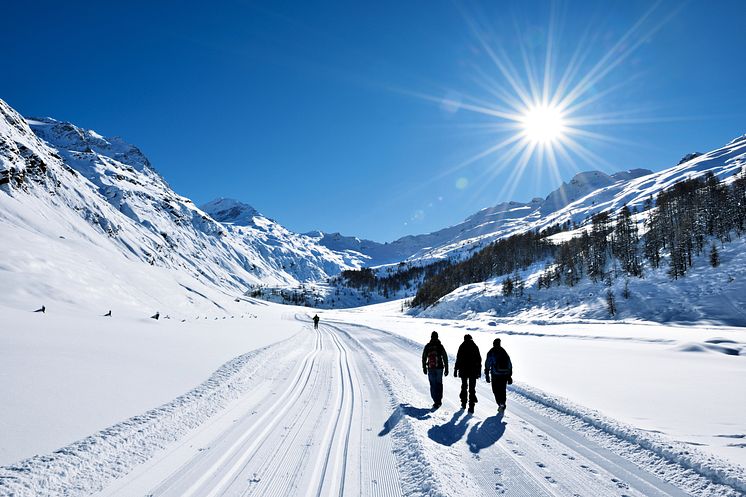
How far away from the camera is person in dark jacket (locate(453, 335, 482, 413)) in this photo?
948 cm

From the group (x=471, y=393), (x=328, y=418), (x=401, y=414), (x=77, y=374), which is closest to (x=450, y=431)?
(x=401, y=414)

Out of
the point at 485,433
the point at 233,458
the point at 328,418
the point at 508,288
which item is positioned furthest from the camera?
the point at 508,288

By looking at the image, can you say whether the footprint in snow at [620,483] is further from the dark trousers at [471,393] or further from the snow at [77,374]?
the snow at [77,374]

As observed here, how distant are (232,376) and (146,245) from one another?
640 ft

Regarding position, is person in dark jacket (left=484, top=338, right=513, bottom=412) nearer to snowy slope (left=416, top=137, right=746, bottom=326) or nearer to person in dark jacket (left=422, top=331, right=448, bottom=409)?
person in dark jacket (left=422, top=331, right=448, bottom=409)

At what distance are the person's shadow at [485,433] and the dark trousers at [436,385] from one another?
5.13ft

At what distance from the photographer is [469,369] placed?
976 cm

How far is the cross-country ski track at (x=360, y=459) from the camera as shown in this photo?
5.14 m

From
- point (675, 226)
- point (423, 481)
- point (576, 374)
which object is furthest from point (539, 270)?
point (423, 481)

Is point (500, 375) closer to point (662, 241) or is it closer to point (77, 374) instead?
point (77, 374)

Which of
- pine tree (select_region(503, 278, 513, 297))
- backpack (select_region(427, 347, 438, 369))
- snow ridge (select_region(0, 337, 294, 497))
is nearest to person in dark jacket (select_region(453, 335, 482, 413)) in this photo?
backpack (select_region(427, 347, 438, 369))

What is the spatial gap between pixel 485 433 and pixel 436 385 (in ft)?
7.91

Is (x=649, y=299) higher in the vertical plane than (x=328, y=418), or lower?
higher

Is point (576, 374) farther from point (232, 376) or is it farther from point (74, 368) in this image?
point (74, 368)
